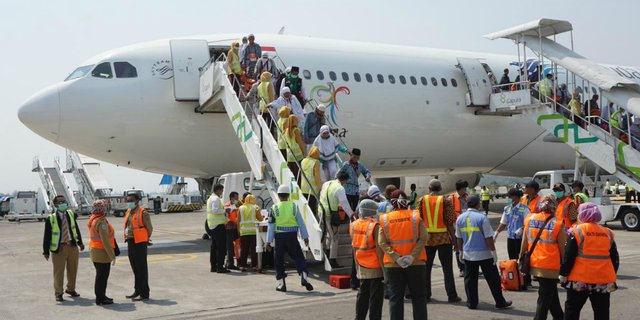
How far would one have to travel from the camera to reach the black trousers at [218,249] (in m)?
11.5

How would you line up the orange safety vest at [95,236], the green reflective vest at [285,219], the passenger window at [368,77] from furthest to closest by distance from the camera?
the passenger window at [368,77]
the green reflective vest at [285,219]
the orange safety vest at [95,236]

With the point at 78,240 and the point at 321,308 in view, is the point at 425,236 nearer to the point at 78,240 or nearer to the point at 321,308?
the point at 321,308

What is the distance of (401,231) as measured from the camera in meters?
6.38

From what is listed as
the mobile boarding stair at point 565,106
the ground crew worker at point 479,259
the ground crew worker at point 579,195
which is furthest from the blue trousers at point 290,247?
the mobile boarding stair at point 565,106

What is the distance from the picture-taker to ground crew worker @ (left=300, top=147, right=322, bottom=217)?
35.2 feet

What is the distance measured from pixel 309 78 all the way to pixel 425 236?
1012 cm

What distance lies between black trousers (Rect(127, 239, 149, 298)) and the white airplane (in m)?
6.21

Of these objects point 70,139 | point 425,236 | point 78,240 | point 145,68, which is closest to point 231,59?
point 145,68

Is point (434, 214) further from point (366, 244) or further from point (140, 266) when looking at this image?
point (140, 266)

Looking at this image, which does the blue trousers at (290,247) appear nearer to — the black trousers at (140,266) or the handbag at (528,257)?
the black trousers at (140,266)

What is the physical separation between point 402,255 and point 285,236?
3.39 meters

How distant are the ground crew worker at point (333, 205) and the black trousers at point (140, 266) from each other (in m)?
2.64

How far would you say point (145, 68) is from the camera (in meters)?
15.1

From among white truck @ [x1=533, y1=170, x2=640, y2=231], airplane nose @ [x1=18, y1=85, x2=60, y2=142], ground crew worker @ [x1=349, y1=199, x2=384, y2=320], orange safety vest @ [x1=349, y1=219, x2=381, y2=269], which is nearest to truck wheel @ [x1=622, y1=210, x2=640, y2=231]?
white truck @ [x1=533, y1=170, x2=640, y2=231]
